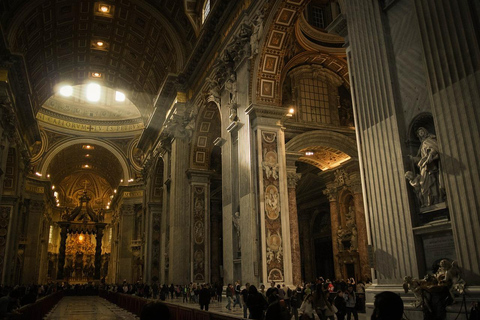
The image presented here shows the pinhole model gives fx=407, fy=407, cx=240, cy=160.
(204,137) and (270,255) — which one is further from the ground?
(204,137)

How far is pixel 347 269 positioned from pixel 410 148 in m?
11.2

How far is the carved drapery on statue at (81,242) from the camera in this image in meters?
44.4

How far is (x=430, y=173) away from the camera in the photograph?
5504 mm

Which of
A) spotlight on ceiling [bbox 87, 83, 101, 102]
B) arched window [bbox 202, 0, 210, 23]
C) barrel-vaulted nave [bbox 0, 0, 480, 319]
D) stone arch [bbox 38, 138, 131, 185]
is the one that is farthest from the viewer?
spotlight on ceiling [bbox 87, 83, 101, 102]

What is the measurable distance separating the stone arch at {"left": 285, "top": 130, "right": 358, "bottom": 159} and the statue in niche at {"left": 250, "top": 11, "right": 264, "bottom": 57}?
341 cm

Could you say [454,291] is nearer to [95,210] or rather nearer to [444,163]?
[444,163]

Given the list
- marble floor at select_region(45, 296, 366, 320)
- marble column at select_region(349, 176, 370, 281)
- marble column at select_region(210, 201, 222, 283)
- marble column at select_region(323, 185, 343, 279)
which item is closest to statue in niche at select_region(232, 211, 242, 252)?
marble floor at select_region(45, 296, 366, 320)

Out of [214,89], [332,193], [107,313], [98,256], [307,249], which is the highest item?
[214,89]

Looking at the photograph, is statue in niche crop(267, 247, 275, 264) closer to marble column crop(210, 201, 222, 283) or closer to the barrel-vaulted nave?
the barrel-vaulted nave

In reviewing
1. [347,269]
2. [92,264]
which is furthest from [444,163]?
[92,264]

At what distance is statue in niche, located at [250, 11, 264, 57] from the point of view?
452 inches

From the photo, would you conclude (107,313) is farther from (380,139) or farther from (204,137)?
(380,139)

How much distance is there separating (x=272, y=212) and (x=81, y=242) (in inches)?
1731

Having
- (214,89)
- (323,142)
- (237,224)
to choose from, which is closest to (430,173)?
(237,224)
